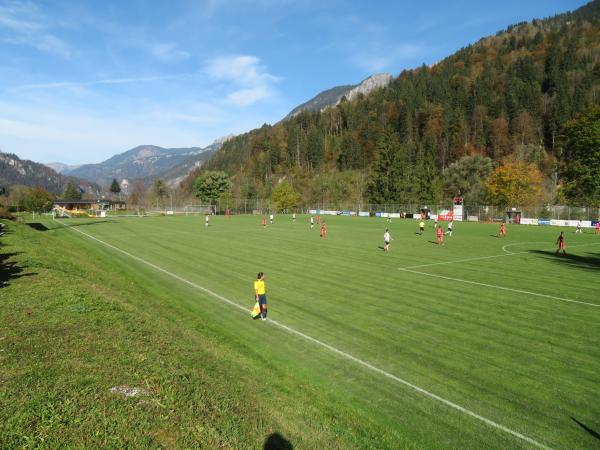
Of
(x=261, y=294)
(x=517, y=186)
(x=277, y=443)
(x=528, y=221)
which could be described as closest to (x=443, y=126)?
(x=517, y=186)

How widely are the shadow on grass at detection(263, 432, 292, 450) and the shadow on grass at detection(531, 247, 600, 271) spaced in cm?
2458

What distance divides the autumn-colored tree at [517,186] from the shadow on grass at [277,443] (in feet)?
298

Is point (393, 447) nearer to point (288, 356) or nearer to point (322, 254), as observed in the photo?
point (288, 356)

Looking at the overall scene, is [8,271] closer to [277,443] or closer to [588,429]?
[277,443]

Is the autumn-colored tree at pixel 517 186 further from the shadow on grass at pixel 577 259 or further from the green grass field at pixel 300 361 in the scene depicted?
the green grass field at pixel 300 361

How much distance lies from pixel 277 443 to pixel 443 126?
14247 centimetres

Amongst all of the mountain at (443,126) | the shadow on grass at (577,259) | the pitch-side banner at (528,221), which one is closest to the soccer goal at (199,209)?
the mountain at (443,126)

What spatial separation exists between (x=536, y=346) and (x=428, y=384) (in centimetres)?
427

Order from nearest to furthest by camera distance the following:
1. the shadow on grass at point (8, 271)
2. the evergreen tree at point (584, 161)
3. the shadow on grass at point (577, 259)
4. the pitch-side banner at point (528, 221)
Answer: the shadow on grass at point (8, 271), the shadow on grass at point (577, 259), the pitch-side banner at point (528, 221), the evergreen tree at point (584, 161)

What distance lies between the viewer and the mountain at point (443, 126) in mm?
111500

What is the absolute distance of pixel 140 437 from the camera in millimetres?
5555

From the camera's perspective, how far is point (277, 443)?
20.3 ft

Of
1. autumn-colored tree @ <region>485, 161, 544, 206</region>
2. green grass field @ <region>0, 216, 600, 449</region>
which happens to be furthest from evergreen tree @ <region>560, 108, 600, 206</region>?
green grass field @ <region>0, 216, 600, 449</region>

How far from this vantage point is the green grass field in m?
6.26
